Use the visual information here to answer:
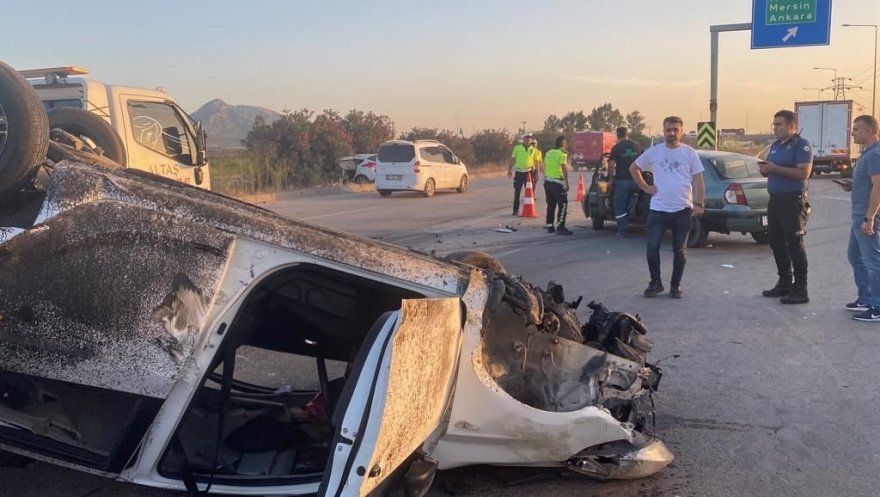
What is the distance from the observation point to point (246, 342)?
3.70 meters

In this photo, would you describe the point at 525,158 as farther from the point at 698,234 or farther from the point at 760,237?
the point at 760,237

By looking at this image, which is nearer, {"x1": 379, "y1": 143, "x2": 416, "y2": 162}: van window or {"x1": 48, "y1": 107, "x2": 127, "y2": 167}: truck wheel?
{"x1": 48, "y1": 107, "x2": 127, "y2": 167}: truck wheel

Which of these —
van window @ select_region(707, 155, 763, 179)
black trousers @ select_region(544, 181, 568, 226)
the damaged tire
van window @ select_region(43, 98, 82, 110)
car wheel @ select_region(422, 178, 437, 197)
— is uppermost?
van window @ select_region(43, 98, 82, 110)

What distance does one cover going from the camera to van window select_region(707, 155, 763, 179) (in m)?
10.9

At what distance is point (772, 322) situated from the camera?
22.1 feet

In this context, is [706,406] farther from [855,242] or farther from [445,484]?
[855,242]

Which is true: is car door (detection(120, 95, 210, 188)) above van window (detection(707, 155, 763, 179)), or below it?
above

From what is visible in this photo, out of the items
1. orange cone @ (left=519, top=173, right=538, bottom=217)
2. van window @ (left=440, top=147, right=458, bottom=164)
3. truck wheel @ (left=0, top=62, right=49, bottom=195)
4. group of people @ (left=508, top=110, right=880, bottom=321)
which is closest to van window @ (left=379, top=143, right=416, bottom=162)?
van window @ (left=440, top=147, right=458, bottom=164)

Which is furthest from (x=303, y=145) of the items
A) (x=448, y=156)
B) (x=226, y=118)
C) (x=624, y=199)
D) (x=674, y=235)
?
(x=226, y=118)

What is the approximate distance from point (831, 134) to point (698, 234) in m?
23.9

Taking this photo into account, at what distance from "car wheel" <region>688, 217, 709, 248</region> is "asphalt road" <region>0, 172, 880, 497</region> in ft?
0.65

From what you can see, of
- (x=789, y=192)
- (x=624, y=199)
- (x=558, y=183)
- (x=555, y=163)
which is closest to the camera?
(x=789, y=192)

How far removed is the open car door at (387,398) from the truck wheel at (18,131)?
2200 mm

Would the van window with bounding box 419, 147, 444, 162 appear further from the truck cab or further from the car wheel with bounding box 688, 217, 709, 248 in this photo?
the truck cab
